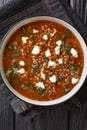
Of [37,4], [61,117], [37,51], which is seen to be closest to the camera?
[37,51]

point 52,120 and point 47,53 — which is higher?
point 47,53

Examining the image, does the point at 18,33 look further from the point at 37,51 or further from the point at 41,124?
the point at 41,124

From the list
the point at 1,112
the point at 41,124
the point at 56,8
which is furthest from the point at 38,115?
the point at 56,8

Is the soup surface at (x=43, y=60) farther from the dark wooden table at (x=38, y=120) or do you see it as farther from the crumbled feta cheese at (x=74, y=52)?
the dark wooden table at (x=38, y=120)

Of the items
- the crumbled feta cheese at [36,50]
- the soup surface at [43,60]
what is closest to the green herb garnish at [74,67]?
the soup surface at [43,60]

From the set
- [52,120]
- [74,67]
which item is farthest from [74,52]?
[52,120]

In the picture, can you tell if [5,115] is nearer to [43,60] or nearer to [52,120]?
[52,120]
